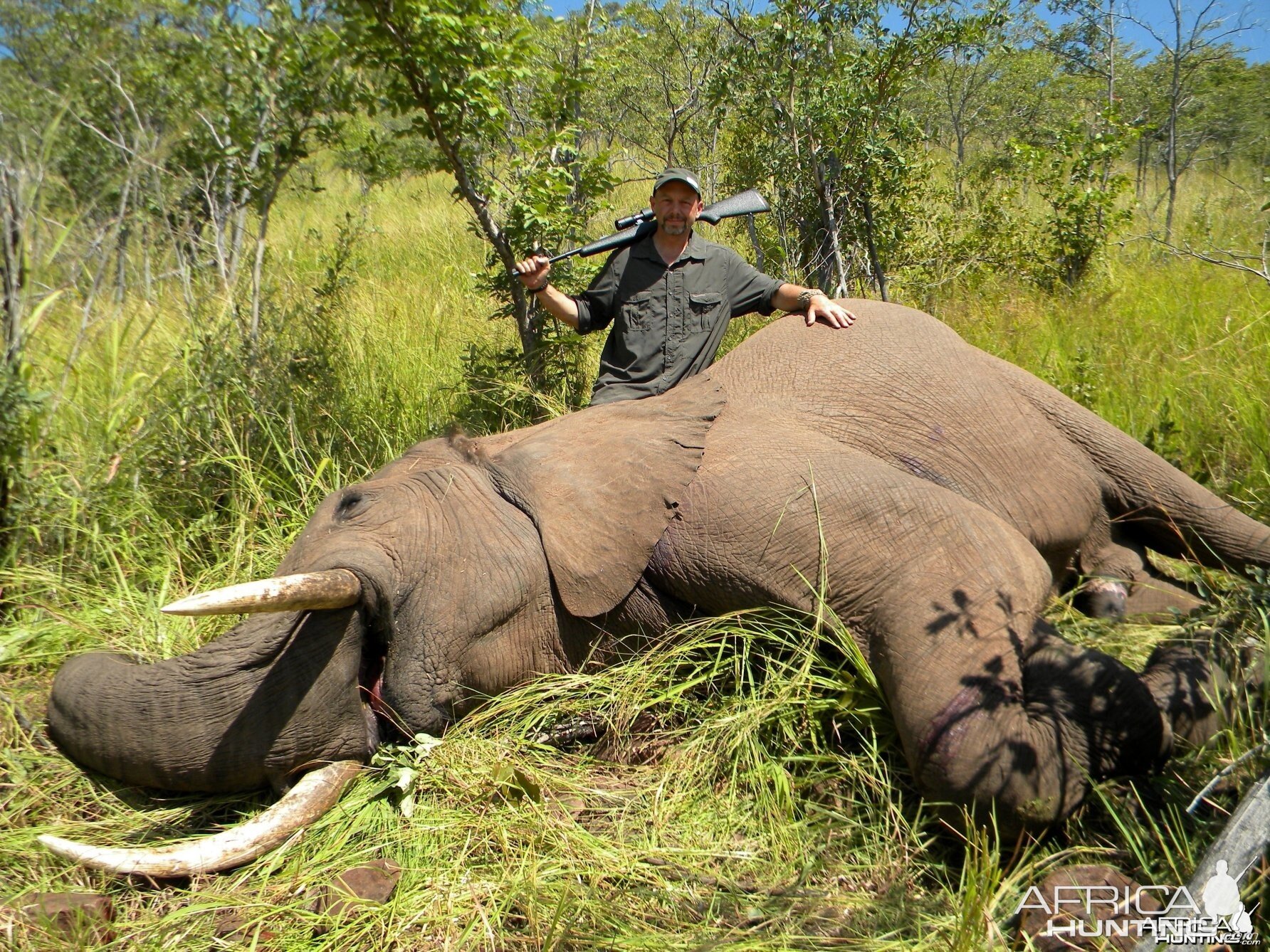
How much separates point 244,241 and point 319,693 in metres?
3.89

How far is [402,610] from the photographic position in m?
3.18

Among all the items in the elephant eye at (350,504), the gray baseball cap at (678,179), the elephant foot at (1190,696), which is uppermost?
the gray baseball cap at (678,179)

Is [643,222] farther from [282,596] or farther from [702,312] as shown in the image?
[282,596]

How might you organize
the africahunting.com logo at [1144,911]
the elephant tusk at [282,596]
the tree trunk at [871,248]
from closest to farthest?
the africahunting.com logo at [1144,911] < the elephant tusk at [282,596] < the tree trunk at [871,248]

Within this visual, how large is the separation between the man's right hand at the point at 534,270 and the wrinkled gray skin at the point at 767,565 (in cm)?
117

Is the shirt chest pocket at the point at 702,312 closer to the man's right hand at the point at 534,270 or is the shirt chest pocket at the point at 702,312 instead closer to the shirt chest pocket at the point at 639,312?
the shirt chest pocket at the point at 639,312

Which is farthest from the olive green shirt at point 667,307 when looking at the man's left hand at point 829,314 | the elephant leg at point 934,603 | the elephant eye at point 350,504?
the elephant eye at point 350,504

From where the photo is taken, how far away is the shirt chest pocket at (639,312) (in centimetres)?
466

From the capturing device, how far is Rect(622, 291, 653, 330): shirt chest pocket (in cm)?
466

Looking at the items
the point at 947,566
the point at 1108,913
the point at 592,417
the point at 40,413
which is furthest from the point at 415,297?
the point at 1108,913

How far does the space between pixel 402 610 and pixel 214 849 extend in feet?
2.70

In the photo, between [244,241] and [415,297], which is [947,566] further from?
[415,297]

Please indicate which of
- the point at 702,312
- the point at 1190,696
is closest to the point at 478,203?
the point at 702,312

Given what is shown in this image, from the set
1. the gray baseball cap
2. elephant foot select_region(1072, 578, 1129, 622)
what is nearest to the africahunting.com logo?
elephant foot select_region(1072, 578, 1129, 622)
